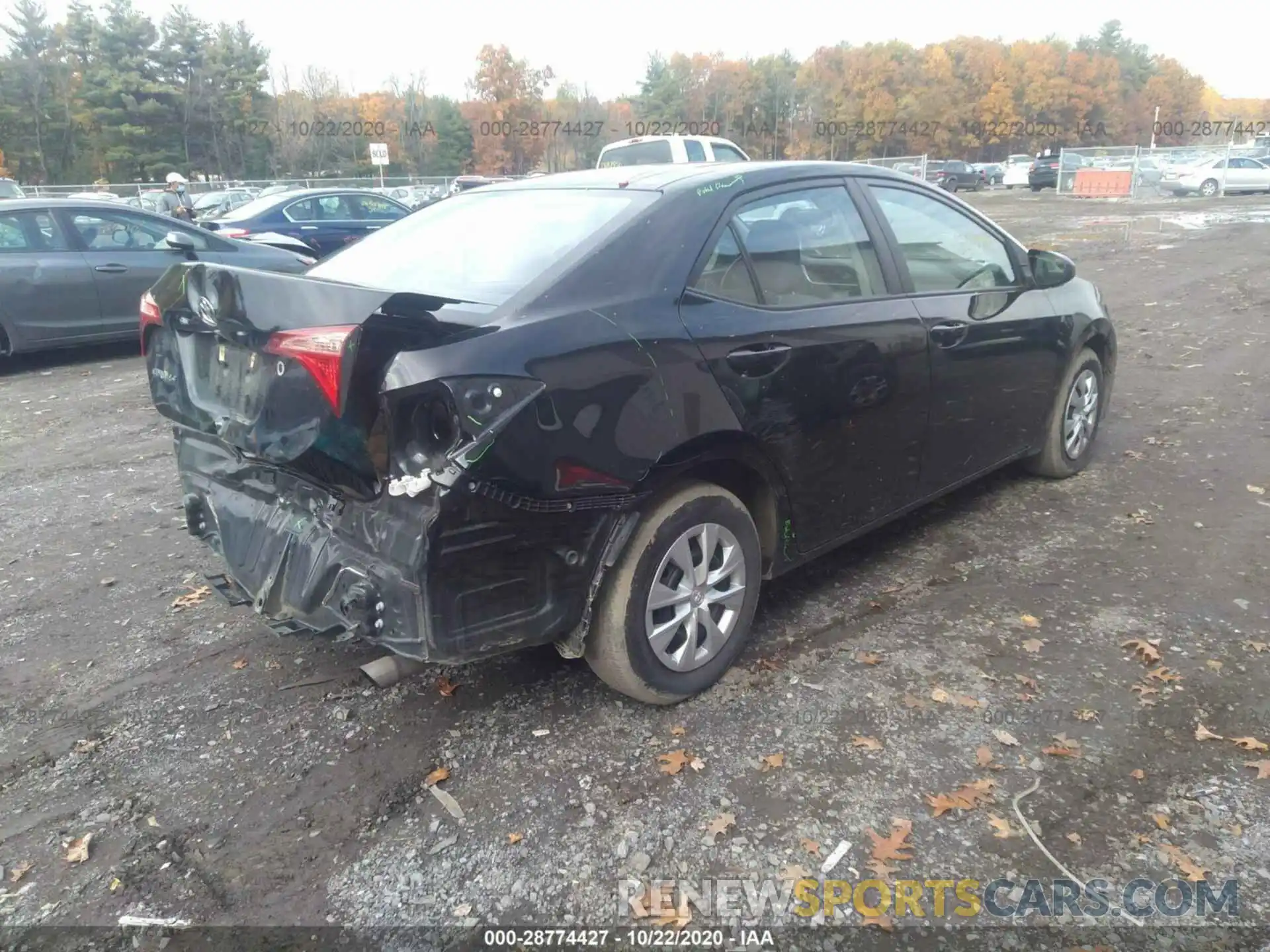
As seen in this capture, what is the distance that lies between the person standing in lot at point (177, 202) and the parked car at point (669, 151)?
6.77m

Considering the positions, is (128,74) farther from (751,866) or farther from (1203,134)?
(1203,134)

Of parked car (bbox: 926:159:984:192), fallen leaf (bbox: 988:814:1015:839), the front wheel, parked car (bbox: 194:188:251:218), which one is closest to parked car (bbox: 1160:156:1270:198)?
parked car (bbox: 926:159:984:192)

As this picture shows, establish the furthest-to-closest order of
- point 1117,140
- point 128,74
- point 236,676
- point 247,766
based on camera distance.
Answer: point 1117,140, point 128,74, point 236,676, point 247,766

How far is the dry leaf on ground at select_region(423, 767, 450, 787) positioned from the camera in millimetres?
2842

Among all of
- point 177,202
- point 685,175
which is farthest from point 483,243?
point 177,202

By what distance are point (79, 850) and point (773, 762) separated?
2.01 meters

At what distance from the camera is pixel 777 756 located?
2.94 m

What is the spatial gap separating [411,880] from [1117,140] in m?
105

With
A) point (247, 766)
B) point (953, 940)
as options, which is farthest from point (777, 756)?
point (247, 766)

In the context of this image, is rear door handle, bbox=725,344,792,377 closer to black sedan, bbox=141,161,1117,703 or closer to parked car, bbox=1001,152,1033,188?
black sedan, bbox=141,161,1117,703

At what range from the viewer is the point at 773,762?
2912 mm

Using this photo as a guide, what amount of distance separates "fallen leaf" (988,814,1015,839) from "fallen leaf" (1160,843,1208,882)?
0.39 m

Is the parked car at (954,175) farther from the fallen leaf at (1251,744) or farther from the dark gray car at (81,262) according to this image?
the fallen leaf at (1251,744)

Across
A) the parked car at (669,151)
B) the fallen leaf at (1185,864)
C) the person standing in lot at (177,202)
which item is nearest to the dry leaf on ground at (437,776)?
the fallen leaf at (1185,864)
